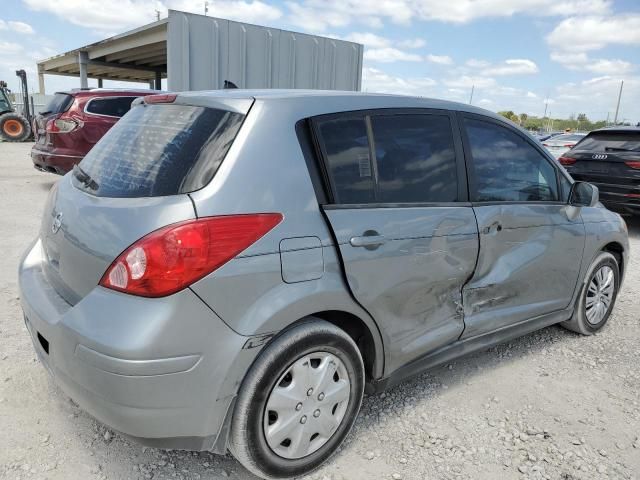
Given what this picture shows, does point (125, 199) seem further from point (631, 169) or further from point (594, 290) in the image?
point (631, 169)

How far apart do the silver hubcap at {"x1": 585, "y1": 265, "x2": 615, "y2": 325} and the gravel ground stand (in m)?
0.26

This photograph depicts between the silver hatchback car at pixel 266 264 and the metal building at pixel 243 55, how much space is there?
34.1 ft

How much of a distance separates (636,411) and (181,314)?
260 centimetres

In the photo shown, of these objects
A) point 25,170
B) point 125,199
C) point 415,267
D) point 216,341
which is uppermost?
point 125,199

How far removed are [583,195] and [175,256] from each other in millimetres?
2670

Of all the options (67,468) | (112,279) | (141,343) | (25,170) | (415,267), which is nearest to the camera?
(141,343)

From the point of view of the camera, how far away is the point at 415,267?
2.43 m

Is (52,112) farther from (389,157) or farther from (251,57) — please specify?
(389,157)

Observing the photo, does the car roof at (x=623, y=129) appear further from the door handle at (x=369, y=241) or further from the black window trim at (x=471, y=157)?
the door handle at (x=369, y=241)

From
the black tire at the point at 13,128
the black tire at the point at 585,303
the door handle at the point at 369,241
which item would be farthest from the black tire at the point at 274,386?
the black tire at the point at 13,128

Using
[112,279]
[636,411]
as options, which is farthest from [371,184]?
[636,411]

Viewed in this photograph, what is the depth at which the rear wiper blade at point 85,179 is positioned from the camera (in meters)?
2.33

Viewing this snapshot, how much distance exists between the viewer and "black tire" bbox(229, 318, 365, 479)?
199cm

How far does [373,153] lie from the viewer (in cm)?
240
